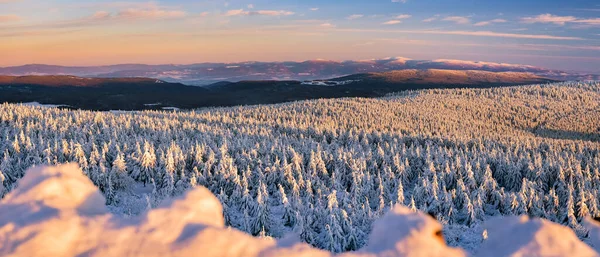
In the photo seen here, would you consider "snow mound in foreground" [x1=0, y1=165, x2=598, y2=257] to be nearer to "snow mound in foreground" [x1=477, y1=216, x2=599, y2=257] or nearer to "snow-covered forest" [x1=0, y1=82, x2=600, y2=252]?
"snow mound in foreground" [x1=477, y1=216, x2=599, y2=257]

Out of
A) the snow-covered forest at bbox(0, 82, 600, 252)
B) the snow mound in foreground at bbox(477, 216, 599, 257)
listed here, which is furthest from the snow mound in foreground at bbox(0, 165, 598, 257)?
the snow-covered forest at bbox(0, 82, 600, 252)

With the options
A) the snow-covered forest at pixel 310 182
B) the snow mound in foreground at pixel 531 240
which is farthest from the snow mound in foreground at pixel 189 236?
the snow-covered forest at pixel 310 182

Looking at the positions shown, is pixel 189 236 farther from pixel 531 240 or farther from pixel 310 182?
pixel 310 182

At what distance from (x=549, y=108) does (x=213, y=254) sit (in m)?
129

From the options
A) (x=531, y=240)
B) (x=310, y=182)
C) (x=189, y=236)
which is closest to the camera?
(x=531, y=240)

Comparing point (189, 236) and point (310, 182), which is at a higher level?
point (189, 236)

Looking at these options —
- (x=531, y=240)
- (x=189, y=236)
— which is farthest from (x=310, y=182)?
(x=531, y=240)

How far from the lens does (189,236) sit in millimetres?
3160

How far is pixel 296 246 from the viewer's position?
3.11 m

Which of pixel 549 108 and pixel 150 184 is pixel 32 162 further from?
pixel 549 108

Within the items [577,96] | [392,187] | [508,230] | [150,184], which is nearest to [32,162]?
[150,184]

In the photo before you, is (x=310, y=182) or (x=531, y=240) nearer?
(x=531, y=240)

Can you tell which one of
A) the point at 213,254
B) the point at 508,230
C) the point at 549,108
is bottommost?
the point at 549,108

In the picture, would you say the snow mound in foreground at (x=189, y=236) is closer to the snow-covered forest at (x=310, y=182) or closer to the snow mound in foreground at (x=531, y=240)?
the snow mound in foreground at (x=531, y=240)
